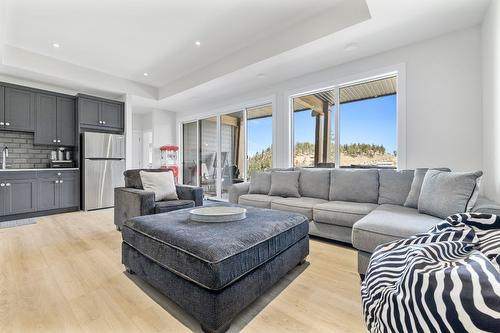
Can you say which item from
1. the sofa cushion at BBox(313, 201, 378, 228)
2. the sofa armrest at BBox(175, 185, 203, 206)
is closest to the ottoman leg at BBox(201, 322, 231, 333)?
the sofa cushion at BBox(313, 201, 378, 228)

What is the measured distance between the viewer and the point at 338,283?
1.90m

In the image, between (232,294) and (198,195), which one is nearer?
(232,294)

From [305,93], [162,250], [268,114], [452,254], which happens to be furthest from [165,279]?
[268,114]

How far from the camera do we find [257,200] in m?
3.39

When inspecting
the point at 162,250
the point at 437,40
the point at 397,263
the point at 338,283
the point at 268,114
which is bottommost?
the point at 338,283

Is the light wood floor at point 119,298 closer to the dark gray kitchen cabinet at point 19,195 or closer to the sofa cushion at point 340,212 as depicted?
the sofa cushion at point 340,212

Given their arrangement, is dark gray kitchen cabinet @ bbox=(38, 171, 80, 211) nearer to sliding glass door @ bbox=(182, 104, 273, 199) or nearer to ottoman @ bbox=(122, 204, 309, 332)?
sliding glass door @ bbox=(182, 104, 273, 199)

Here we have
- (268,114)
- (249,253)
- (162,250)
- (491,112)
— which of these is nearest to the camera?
(249,253)

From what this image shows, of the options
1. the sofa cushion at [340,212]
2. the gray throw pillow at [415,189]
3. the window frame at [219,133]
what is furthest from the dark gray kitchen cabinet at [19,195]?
the gray throw pillow at [415,189]

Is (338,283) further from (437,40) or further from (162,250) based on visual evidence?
(437,40)

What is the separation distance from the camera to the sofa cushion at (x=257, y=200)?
10.8 ft

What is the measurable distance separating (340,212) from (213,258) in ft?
5.84

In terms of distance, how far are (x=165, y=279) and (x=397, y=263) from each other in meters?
1.36

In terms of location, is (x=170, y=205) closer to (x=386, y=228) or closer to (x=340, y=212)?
(x=340, y=212)
